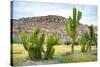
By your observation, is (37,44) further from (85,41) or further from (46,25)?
(85,41)

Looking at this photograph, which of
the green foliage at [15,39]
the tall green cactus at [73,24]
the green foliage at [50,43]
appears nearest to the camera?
the green foliage at [15,39]

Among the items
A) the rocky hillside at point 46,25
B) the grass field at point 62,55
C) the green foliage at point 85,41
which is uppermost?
the rocky hillside at point 46,25

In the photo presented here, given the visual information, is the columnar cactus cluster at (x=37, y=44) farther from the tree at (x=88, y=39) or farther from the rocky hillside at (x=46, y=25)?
the tree at (x=88, y=39)

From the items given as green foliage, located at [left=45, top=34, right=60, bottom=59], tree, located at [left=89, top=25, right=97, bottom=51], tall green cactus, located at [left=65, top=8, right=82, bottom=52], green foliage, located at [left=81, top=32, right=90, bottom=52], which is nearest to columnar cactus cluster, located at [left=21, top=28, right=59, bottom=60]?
green foliage, located at [left=45, top=34, right=60, bottom=59]

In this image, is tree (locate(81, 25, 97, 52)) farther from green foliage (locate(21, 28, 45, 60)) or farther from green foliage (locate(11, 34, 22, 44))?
green foliage (locate(11, 34, 22, 44))

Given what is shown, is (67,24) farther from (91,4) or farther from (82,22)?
(91,4)

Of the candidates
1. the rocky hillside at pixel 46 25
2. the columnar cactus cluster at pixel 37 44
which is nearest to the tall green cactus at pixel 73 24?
the rocky hillside at pixel 46 25

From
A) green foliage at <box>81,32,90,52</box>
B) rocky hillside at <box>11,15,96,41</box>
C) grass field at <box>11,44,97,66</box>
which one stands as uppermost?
rocky hillside at <box>11,15,96,41</box>
